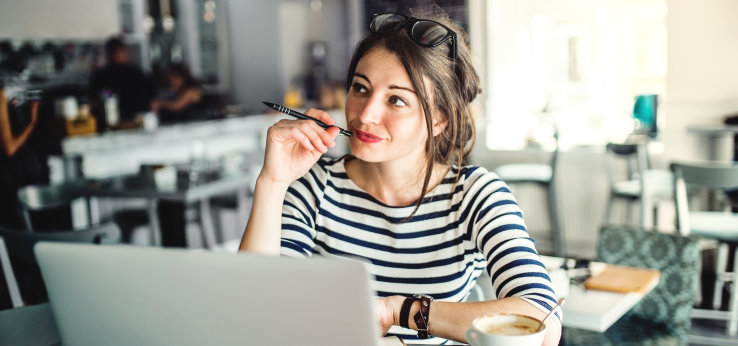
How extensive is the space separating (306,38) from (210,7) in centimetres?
139

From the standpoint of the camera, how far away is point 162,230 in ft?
14.5

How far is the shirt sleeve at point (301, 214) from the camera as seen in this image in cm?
147

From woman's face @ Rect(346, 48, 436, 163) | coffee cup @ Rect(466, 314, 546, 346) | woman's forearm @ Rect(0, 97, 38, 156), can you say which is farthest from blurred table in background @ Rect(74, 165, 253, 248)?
coffee cup @ Rect(466, 314, 546, 346)

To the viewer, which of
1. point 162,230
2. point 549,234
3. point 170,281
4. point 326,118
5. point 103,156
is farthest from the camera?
point 549,234

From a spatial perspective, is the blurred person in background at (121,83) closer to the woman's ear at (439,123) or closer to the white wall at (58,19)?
the white wall at (58,19)

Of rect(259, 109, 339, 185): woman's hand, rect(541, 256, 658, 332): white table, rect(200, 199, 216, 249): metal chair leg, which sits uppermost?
rect(259, 109, 339, 185): woman's hand

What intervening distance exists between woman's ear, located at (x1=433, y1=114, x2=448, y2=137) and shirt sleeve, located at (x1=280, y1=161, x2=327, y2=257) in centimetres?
29

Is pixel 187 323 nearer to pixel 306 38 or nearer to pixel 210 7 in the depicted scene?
pixel 210 7

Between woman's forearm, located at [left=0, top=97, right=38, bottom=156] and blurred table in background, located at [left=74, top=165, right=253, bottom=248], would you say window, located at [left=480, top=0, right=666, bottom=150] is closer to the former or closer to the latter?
blurred table in background, located at [left=74, top=165, right=253, bottom=248]

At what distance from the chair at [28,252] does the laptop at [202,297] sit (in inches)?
59.4

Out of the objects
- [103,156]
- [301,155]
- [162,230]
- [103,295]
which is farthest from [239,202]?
[103,295]

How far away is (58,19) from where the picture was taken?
5.52 m

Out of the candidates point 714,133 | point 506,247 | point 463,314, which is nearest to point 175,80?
point 714,133

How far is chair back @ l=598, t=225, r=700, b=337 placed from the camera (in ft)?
7.04
